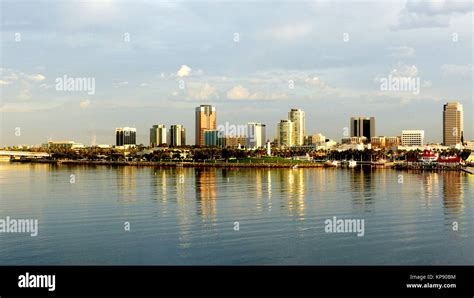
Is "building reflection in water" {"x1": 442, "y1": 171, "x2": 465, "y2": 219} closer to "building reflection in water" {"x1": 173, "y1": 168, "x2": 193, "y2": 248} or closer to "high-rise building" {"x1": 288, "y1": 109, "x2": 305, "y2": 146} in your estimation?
"building reflection in water" {"x1": 173, "y1": 168, "x2": 193, "y2": 248}

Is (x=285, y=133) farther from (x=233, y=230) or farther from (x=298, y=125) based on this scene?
(x=233, y=230)

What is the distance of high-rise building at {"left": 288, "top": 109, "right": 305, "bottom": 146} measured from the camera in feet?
608

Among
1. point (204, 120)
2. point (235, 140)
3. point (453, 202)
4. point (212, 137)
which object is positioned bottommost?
point (453, 202)

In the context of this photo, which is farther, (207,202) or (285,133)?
(285,133)

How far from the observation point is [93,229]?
761 inches

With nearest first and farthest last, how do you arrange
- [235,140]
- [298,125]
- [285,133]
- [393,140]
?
[235,140] → [393,140] → [285,133] → [298,125]

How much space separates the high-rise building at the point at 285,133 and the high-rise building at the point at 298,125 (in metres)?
3.26

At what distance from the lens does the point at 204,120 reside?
159500 mm

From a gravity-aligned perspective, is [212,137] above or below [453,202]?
above

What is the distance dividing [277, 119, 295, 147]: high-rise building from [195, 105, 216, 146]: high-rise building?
2862cm

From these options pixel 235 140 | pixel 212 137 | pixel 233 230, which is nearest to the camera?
pixel 233 230

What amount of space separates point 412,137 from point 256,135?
4922 cm

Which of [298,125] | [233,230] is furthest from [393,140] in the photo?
[233,230]
